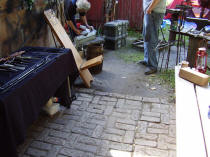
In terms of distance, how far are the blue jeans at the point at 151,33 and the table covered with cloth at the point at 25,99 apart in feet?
7.63

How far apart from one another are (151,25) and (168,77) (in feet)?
3.87

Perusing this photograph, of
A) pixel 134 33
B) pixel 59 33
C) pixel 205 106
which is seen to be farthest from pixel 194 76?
pixel 134 33

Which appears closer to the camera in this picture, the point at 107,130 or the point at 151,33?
the point at 107,130

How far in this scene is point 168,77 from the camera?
194 inches

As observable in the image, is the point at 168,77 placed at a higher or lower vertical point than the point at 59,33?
→ lower

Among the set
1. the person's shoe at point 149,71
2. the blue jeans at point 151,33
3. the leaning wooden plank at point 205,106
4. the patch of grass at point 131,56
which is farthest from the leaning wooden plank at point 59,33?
the leaning wooden plank at point 205,106

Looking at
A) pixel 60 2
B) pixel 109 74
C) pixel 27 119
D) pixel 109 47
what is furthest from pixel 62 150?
pixel 109 47

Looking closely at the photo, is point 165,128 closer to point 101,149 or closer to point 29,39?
point 101,149

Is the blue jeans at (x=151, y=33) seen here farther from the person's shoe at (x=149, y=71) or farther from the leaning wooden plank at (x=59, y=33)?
the leaning wooden plank at (x=59, y=33)

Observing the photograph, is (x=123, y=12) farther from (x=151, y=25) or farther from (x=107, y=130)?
(x=107, y=130)

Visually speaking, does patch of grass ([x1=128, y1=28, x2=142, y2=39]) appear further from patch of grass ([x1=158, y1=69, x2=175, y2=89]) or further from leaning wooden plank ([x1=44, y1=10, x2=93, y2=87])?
leaning wooden plank ([x1=44, y1=10, x2=93, y2=87])

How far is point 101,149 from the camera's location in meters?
2.83

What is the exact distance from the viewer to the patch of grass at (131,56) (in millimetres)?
6173

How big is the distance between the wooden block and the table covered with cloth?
1.55 m
